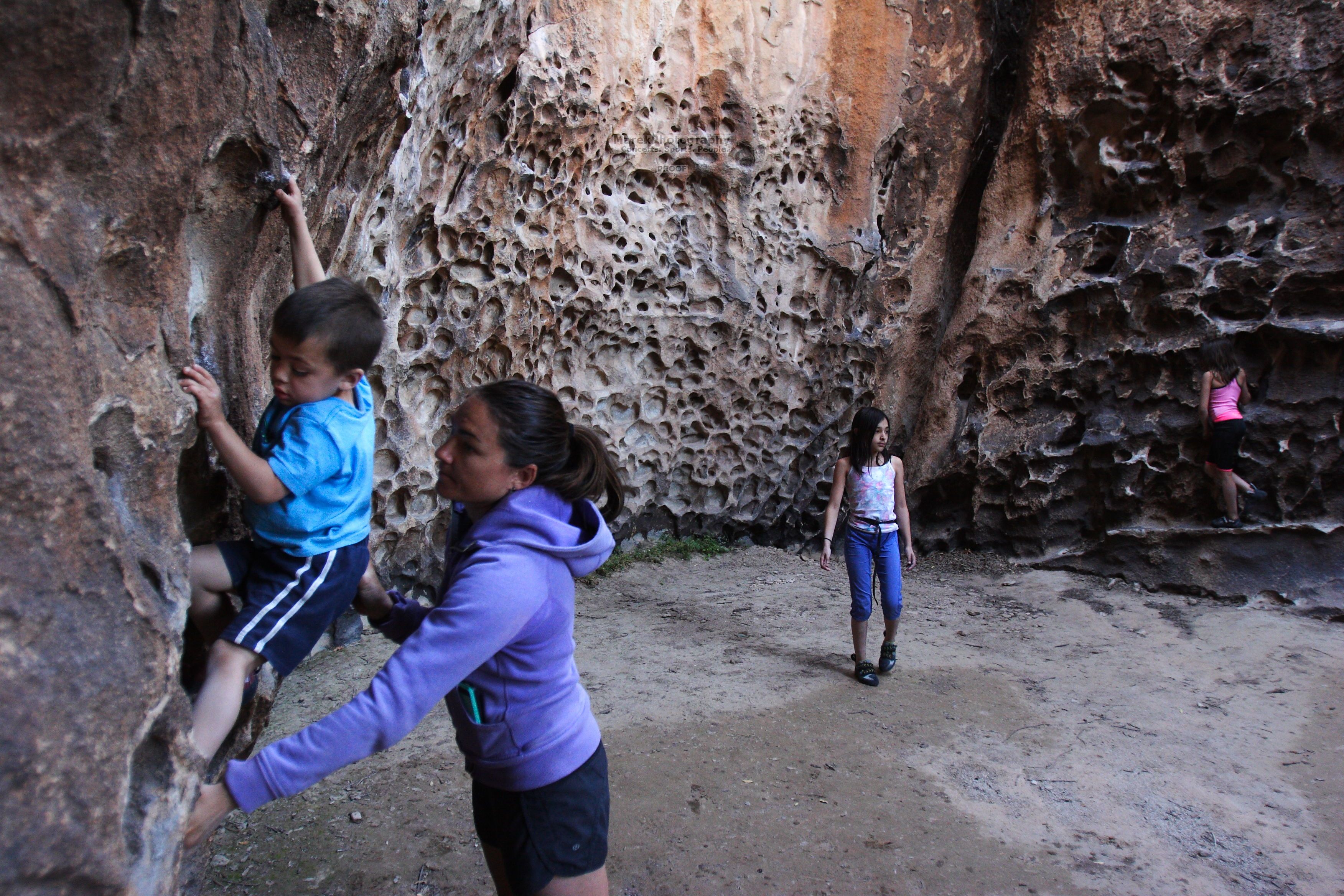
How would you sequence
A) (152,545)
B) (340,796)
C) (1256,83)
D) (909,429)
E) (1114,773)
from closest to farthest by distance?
1. (152,545)
2. (340,796)
3. (1114,773)
4. (1256,83)
5. (909,429)

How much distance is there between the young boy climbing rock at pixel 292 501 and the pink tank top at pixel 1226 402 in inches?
197

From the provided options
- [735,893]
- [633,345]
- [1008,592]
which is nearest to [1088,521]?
[1008,592]

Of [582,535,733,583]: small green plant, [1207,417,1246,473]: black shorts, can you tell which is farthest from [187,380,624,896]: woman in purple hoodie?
[1207,417,1246,473]: black shorts

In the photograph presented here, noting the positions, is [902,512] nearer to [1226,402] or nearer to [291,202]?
[1226,402]

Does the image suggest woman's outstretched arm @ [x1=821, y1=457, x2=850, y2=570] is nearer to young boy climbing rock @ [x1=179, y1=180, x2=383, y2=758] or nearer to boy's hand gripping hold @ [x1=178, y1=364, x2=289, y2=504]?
young boy climbing rock @ [x1=179, y1=180, x2=383, y2=758]

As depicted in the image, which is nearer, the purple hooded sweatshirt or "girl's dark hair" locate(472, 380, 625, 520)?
the purple hooded sweatshirt

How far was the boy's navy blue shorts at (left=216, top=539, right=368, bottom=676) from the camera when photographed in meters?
1.66

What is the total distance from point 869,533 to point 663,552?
2.00 metres

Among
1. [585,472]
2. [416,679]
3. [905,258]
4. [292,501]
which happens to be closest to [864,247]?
[905,258]

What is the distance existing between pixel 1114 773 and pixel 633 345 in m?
3.33

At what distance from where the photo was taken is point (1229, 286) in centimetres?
514

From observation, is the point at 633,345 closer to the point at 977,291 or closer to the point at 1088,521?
the point at 977,291

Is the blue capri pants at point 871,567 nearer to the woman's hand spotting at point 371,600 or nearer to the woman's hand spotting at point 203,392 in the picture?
the woman's hand spotting at point 371,600

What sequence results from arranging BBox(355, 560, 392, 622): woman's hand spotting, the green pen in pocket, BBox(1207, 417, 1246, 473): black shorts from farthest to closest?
BBox(1207, 417, 1246, 473): black shorts
BBox(355, 560, 392, 622): woman's hand spotting
the green pen in pocket
